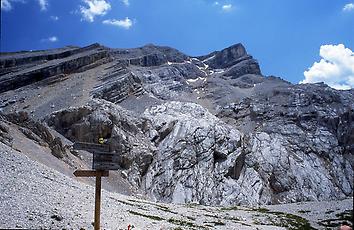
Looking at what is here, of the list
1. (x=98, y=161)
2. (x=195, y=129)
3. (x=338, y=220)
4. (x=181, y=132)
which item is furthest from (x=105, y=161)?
(x=195, y=129)

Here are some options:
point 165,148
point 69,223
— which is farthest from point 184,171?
point 69,223

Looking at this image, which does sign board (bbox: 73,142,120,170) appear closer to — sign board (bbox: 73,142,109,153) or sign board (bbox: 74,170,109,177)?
sign board (bbox: 73,142,109,153)

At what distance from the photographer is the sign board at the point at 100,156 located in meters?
21.0

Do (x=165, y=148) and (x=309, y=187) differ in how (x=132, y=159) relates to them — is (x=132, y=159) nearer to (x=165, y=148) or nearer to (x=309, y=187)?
(x=165, y=148)

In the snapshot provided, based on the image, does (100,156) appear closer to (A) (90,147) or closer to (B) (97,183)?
(A) (90,147)

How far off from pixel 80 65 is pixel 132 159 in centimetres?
7305

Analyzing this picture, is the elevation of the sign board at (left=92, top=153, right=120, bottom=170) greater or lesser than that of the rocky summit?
lesser

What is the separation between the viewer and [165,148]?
9581cm

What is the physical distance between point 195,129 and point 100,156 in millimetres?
82099

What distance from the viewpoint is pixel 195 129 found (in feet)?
337

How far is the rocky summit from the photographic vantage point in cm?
8300

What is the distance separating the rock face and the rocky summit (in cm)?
32

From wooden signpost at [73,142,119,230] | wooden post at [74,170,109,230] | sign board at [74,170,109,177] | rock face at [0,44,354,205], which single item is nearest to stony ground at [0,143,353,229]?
wooden post at [74,170,109,230]

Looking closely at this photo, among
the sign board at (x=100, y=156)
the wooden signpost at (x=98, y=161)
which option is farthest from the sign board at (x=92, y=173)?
the sign board at (x=100, y=156)
